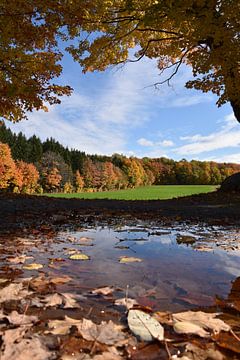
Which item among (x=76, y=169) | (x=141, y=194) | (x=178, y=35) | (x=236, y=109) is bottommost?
(x=141, y=194)

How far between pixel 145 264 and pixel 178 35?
12.0 meters

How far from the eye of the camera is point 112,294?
4.95 feet

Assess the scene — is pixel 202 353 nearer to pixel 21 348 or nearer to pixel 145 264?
pixel 21 348

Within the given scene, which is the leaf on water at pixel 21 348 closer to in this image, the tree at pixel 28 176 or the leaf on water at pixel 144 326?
the leaf on water at pixel 144 326

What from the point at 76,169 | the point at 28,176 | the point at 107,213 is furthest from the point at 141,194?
the point at 76,169

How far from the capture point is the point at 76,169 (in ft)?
252

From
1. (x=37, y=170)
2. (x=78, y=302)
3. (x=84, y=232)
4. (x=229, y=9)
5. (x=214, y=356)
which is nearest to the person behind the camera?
(x=214, y=356)

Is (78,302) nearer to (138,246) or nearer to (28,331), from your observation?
(28,331)

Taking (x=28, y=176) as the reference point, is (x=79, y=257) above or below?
below

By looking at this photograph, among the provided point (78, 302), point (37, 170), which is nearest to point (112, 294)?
point (78, 302)

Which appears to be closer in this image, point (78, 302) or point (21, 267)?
point (78, 302)

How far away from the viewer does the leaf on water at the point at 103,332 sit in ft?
3.34

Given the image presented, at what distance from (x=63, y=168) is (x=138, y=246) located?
66.9 meters

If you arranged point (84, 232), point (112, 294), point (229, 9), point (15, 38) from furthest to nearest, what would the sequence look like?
point (15, 38) → point (229, 9) → point (84, 232) → point (112, 294)
